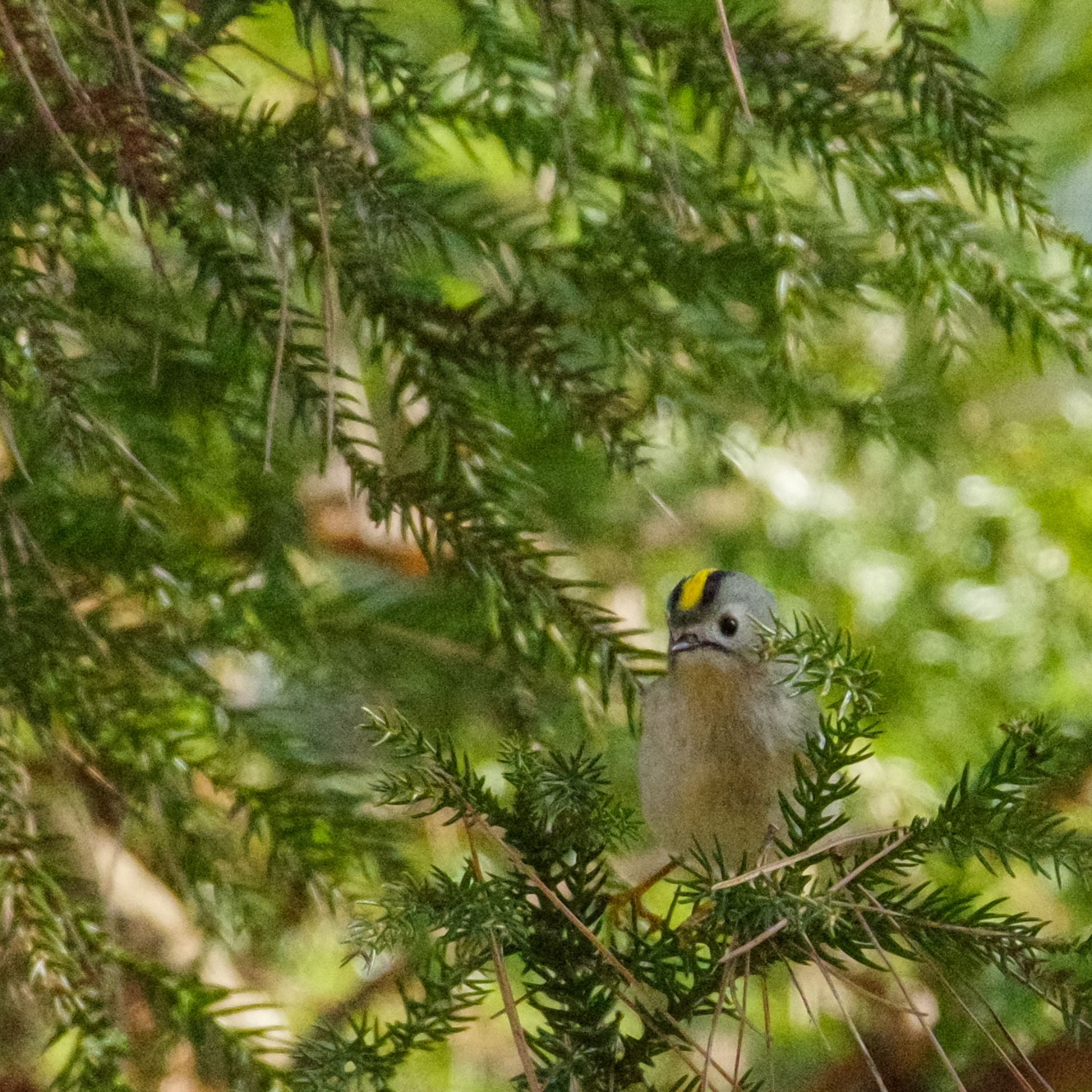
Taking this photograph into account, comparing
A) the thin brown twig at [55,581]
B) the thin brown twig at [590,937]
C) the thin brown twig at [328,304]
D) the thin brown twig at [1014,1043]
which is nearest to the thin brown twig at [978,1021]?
the thin brown twig at [1014,1043]

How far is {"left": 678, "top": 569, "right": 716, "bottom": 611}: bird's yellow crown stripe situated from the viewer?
115 centimetres

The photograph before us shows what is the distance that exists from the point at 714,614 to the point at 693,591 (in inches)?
1.8

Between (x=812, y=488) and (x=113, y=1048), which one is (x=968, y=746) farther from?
(x=113, y=1048)

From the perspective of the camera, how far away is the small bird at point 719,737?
3.26 ft

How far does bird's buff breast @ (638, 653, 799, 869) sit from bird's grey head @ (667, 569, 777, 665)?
0.6 inches

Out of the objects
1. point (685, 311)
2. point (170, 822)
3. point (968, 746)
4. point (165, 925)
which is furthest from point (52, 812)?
point (968, 746)

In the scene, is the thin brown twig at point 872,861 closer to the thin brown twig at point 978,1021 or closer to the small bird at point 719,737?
the thin brown twig at point 978,1021

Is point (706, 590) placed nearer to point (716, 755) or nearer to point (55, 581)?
point (716, 755)

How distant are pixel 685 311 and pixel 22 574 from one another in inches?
25.0

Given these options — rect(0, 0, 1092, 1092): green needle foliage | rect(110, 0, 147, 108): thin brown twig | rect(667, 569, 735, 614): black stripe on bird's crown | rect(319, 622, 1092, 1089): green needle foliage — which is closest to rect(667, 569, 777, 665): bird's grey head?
rect(667, 569, 735, 614): black stripe on bird's crown

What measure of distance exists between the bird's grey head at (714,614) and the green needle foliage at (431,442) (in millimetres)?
130

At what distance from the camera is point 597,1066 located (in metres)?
0.56

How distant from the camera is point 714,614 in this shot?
1124mm

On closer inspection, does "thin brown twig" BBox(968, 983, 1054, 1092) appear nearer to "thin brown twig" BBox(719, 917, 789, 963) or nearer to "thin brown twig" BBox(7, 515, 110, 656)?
"thin brown twig" BBox(719, 917, 789, 963)
